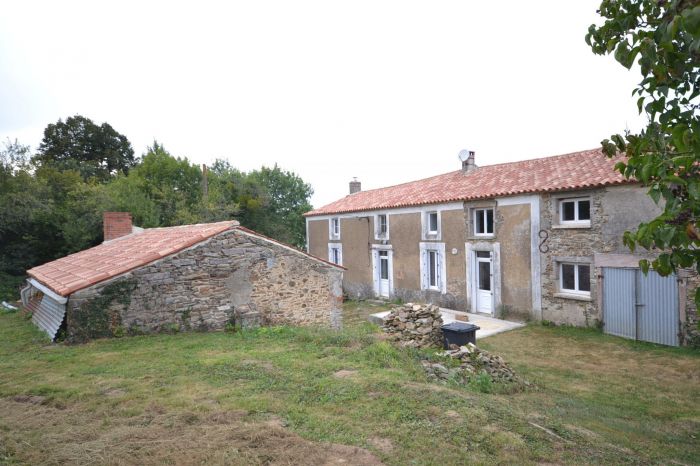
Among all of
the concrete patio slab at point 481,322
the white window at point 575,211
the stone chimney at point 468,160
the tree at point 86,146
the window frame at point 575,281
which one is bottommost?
the concrete patio slab at point 481,322

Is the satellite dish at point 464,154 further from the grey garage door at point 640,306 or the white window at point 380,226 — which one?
the grey garage door at point 640,306

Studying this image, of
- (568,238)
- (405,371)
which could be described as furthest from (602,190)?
(405,371)

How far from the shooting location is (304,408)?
489cm

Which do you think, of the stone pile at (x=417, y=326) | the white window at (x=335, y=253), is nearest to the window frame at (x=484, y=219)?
the stone pile at (x=417, y=326)

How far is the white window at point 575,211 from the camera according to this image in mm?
12898

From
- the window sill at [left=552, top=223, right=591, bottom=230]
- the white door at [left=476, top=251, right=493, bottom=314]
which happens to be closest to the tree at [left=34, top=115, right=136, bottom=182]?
the white door at [left=476, top=251, right=493, bottom=314]

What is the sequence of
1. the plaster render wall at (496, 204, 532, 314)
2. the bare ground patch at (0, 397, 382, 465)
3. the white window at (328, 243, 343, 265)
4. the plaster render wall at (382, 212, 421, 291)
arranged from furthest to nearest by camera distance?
the white window at (328, 243, 343, 265) < the plaster render wall at (382, 212, 421, 291) < the plaster render wall at (496, 204, 532, 314) < the bare ground patch at (0, 397, 382, 465)

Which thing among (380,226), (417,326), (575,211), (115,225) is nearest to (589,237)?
(575,211)

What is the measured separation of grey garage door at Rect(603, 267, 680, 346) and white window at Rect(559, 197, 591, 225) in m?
1.67

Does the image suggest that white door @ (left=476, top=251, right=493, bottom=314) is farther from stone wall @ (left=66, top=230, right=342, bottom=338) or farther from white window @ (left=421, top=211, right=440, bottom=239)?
stone wall @ (left=66, top=230, right=342, bottom=338)

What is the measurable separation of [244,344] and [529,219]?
10.2 m

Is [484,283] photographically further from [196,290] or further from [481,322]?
[196,290]

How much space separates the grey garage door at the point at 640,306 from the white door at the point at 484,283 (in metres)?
4.02

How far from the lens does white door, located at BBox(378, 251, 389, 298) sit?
20.4 m
